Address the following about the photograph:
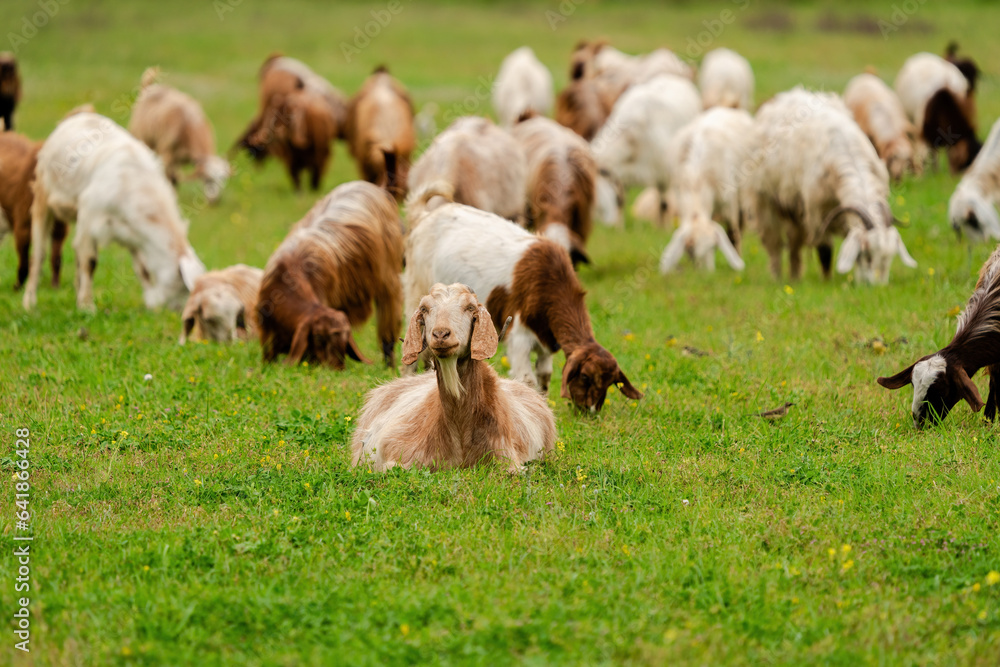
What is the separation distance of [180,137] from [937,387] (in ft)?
49.4

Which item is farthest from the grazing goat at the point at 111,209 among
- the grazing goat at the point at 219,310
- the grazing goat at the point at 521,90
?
the grazing goat at the point at 521,90

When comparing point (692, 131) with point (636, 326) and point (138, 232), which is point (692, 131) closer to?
point (636, 326)

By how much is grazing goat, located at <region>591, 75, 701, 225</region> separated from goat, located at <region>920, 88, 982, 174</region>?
5049 millimetres

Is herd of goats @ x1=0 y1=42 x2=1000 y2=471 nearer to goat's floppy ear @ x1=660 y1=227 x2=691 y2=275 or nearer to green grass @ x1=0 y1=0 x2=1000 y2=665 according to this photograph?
goat's floppy ear @ x1=660 y1=227 x2=691 y2=275

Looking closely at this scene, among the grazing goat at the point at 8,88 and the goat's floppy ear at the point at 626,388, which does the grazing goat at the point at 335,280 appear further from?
the grazing goat at the point at 8,88

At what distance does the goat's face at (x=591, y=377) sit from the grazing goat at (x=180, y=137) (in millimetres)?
12920

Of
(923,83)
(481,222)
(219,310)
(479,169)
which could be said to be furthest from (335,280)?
(923,83)

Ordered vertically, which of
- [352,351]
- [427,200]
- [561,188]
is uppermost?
[427,200]

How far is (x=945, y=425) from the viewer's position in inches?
276

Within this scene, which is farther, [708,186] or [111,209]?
[708,186]

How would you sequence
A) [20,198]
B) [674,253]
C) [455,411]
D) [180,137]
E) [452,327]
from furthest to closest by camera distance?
[180,137], [674,253], [20,198], [455,411], [452,327]

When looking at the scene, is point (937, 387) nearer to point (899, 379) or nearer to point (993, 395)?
point (899, 379)

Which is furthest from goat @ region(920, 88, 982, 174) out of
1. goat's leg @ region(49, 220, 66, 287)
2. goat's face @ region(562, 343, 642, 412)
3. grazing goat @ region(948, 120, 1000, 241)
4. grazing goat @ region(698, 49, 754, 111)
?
goat's leg @ region(49, 220, 66, 287)

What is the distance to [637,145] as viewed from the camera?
16.2 m
